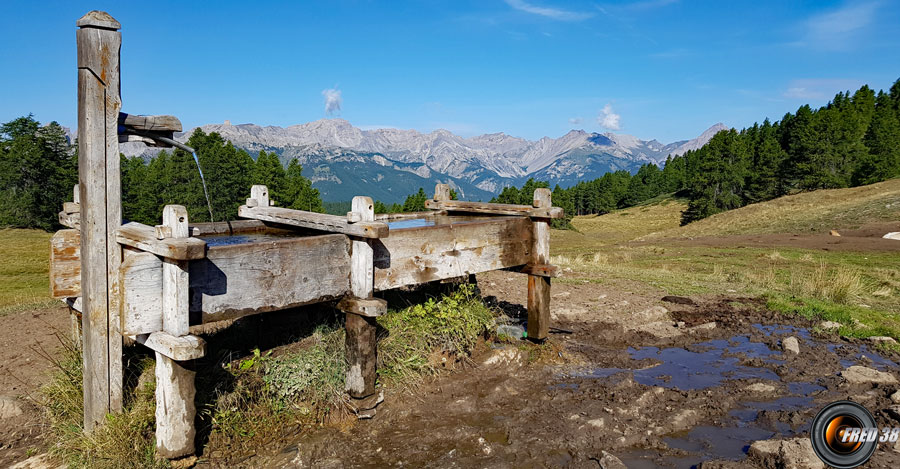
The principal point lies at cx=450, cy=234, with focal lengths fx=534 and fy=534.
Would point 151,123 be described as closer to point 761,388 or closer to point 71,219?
point 71,219

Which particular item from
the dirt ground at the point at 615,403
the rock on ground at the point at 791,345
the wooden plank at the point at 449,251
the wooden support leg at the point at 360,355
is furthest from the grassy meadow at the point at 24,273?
the rock on ground at the point at 791,345

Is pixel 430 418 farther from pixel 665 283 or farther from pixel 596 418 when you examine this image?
pixel 665 283

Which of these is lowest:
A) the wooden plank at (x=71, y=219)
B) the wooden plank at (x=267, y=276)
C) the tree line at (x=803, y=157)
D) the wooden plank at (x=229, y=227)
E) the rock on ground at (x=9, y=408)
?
the rock on ground at (x=9, y=408)

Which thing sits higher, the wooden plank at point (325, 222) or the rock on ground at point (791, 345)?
the wooden plank at point (325, 222)

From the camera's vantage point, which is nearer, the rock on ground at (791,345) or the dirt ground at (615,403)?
the dirt ground at (615,403)

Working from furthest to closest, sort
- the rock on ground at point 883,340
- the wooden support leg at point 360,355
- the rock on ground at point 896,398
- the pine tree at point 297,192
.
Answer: the pine tree at point 297,192 < the rock on ground at point 883,340 < the rock on ground at point 896,398 < the wooden support leg at point 360,355

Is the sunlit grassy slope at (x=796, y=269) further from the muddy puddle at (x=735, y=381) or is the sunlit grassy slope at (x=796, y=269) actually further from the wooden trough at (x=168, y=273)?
the wooden trough at (x=168, y=273)

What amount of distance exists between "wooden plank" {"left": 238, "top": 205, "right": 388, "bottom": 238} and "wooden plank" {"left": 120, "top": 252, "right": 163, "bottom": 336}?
1747mm

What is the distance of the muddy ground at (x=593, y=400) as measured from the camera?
194 inches

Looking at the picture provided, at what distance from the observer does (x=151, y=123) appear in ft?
16.4

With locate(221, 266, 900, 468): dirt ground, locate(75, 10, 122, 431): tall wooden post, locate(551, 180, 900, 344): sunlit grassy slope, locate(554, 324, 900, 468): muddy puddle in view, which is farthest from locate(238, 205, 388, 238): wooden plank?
locate(551, 180, 900, 344): sunlit grassy slope

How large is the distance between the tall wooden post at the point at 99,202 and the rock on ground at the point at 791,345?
876 centimetres

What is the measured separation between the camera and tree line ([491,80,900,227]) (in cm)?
6059

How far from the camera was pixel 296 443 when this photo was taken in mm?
5055
